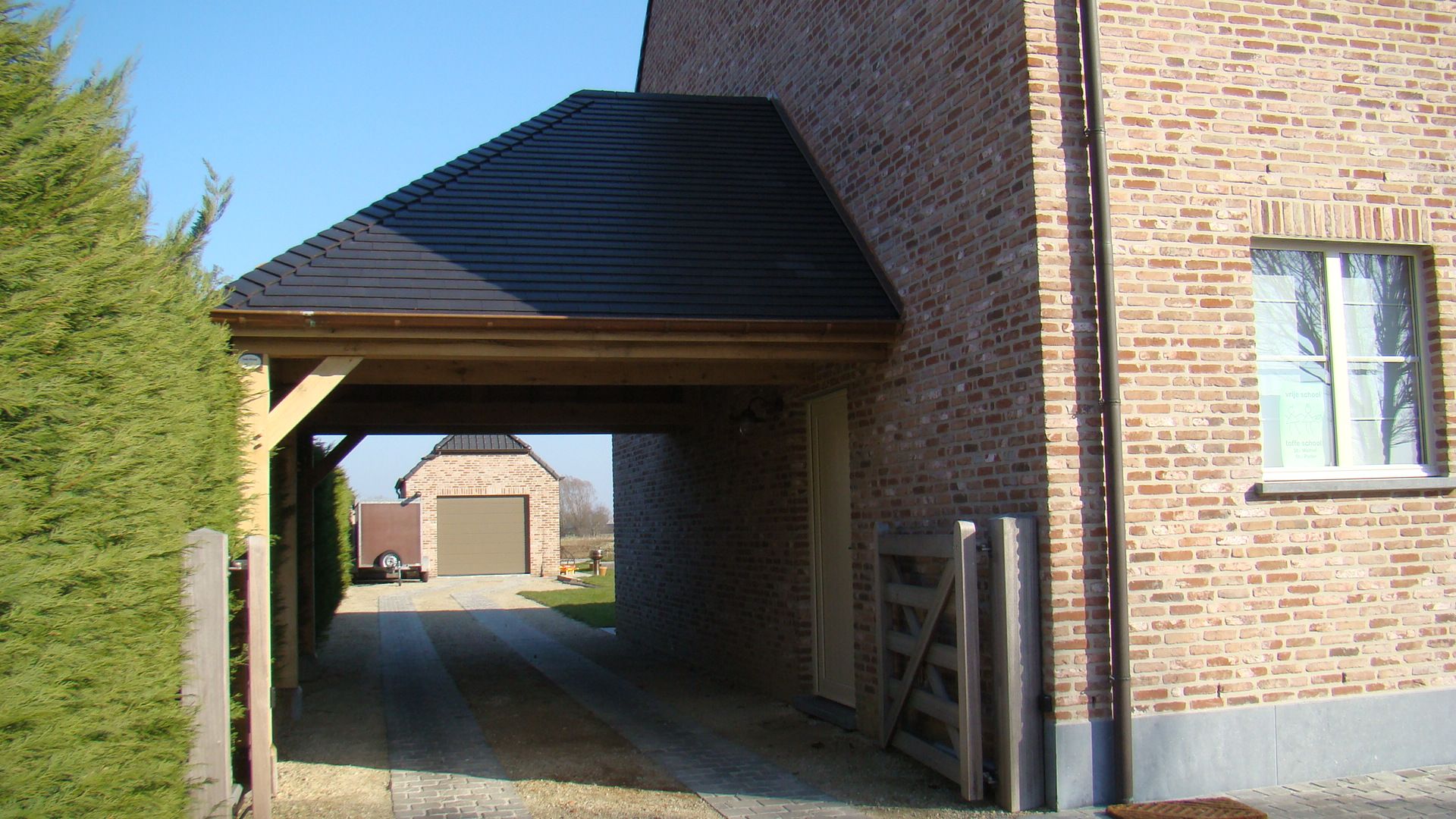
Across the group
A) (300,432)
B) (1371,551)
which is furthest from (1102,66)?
(300,432)

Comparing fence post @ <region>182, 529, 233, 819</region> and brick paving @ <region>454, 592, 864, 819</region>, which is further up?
fence post @ <region>182, 529, 233, 819</region>

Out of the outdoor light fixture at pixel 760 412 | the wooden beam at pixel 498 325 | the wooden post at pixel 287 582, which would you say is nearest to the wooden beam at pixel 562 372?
the outdoor light fixture at pixel 760 412

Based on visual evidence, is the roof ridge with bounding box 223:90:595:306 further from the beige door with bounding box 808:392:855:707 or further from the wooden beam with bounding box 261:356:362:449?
the beige door with bounding box 808:392:855:707

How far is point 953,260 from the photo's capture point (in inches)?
283

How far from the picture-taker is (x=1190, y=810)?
19.1 feet

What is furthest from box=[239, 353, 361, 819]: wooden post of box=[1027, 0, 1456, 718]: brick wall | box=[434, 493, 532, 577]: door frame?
box=[434, 493, 532, 577]: door frame

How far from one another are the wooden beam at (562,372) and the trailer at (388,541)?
25731 mm

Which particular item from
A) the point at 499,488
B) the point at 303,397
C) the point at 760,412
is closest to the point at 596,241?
the point at 303,397

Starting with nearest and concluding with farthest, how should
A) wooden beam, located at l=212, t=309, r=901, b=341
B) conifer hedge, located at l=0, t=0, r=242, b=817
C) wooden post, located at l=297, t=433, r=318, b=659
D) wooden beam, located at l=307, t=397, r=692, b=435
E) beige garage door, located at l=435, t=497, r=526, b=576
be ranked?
1. conifer hedge, located at l=0, t=0, r=242, b=817
2. wooden beam, located at l=212, t=309, r=901, b=341
3. wooden beam, located at l=307, t=397, r=692, b=435
4. wooden post, located at l=297, t=433, r=318, b=659
5. beige garage door, located at l=435, t=497, r=526, b=576

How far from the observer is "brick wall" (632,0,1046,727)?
21.1 feet

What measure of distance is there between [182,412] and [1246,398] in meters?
5.70

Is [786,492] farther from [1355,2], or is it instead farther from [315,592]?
[315,592]

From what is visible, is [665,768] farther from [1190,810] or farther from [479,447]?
[479,447]

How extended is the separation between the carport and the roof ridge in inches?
0.8
